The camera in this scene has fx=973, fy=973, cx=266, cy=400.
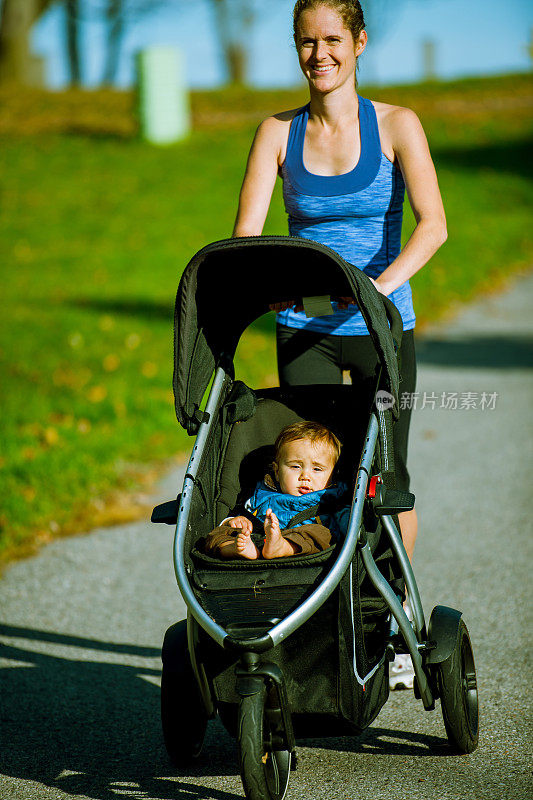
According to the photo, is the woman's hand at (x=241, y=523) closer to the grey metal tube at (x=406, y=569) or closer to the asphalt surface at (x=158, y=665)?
the grey metal tube at (x=406, y=569)

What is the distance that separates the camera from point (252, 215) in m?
3.47

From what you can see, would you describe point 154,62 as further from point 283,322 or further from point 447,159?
point 283,322

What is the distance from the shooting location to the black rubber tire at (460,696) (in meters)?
3.13

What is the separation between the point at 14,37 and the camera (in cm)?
2675

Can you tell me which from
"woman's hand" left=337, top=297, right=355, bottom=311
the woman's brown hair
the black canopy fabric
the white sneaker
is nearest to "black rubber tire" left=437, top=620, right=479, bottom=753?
the white sneaker

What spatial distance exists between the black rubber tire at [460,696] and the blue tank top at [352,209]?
116 centimetres

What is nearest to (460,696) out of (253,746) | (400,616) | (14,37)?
(400,616)

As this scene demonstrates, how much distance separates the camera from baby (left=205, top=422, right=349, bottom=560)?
293 cm

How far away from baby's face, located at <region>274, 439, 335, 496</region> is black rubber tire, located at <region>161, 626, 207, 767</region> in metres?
0.64

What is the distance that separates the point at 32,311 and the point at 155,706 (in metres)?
7.47

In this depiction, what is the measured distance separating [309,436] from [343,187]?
859 millimetres

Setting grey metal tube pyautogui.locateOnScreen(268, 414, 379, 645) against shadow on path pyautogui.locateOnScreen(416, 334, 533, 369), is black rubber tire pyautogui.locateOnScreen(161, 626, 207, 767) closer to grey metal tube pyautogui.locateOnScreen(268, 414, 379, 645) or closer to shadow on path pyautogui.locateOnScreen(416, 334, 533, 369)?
grey metal tube pyautogui.locateOnScreen(268, 414, 379, 645)

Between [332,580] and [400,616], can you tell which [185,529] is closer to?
[332,580]

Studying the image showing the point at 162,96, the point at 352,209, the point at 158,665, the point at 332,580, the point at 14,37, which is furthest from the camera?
the point at 14,37
